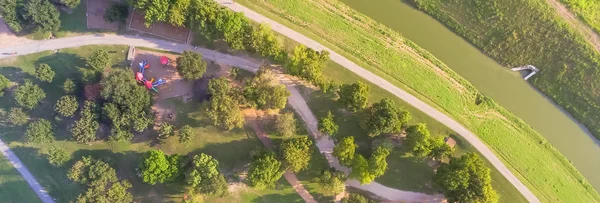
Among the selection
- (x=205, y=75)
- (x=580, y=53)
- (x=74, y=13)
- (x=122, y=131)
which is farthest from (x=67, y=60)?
(x=580, y=53)

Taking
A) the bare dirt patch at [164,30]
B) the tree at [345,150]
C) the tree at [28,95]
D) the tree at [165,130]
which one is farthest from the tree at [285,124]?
the tree at [28,95]

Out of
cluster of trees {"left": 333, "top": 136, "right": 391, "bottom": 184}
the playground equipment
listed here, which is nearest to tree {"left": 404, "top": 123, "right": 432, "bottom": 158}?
cluster of trees {"left": 333, "top": 136, "right": 391, "bottom": 184}

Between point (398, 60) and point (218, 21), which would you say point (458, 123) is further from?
point (218, 21)

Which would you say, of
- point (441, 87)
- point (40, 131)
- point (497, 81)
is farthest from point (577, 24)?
point (40, 131)

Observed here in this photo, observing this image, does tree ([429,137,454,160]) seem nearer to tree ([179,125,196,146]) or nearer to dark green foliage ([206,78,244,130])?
dark green foliage ([206,78,244,130])

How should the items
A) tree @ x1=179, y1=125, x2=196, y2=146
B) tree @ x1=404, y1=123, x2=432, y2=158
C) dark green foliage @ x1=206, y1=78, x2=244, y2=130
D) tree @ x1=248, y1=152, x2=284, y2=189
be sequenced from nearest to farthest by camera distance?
tree @ x1=248, y1=152, x2=284, y2=189, dark green foliage @ x1=206, y1=78, x2=244, y2=130, tree @ x1=404, y1=123, x2=432, y2=158, tree @ x1=179, y1=125, x2=196, y2=146

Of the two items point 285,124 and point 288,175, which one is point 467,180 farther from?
point 285,124

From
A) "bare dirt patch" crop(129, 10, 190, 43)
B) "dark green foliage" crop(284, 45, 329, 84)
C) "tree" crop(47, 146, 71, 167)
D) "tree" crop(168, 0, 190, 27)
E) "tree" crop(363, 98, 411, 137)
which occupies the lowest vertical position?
"tree" crop(47, 146, 71, 167)
